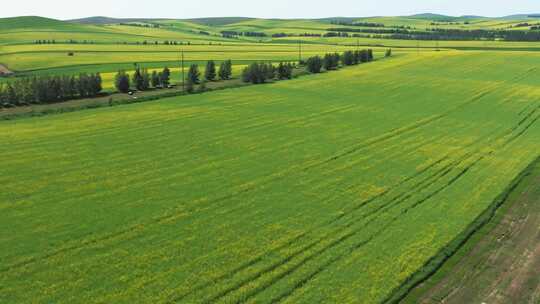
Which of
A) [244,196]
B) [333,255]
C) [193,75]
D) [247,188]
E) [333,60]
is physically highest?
[333,60]

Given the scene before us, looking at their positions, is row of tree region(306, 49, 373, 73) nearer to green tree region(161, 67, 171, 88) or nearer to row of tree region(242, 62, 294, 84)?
row of tree region(242, 62, 294, 84)

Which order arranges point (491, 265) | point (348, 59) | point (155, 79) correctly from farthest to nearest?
point (348, 59) < point (155, 79) < point (491, 265)

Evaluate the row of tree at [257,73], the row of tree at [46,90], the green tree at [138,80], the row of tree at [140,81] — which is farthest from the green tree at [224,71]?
the row of tree at [46,90]

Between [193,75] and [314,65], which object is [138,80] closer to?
[193,75]

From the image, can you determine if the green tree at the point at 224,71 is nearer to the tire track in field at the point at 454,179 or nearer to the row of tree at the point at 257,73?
the row of tree at the point at 257,73

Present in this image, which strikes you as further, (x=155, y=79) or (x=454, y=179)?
(x=155, y=79)

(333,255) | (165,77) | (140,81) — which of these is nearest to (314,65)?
(165,77)
